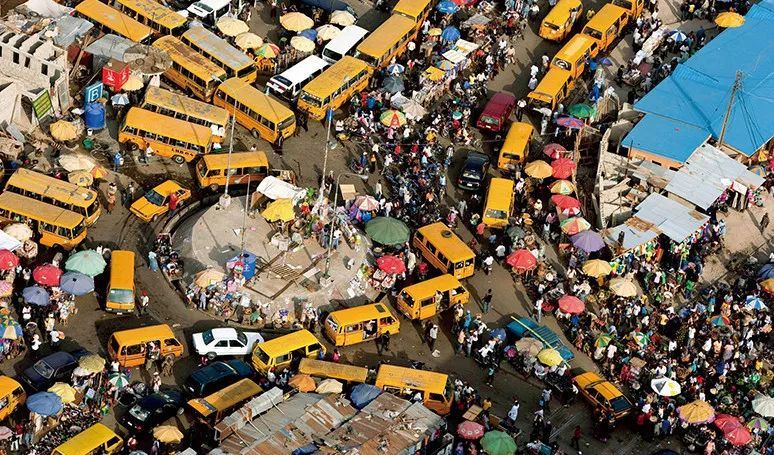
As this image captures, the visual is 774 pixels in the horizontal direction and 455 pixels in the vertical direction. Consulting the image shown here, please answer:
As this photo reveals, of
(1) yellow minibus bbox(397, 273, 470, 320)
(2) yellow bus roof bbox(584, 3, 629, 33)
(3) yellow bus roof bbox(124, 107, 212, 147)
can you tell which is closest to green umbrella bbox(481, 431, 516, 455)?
(1) yellow minibus bbox(397, 273, 470, 320)

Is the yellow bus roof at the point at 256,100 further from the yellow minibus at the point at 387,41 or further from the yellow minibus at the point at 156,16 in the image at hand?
the yellow minibus at the point at 387,41

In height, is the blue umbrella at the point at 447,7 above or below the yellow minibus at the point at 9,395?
above

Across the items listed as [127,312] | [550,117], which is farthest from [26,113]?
[550,117]

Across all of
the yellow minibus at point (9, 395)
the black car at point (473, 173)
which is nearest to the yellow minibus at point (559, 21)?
the black car at point (473, 173)

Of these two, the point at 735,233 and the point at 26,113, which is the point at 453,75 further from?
the point at 26,113

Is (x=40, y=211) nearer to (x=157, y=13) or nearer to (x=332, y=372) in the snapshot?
(x=332, y=372)

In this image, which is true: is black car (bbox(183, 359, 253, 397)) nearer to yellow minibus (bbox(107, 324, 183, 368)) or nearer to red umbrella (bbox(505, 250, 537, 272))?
yellow minibus (bbox(107, 324, 183, 368))

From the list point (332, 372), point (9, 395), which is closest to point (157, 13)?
point (332, 372)
